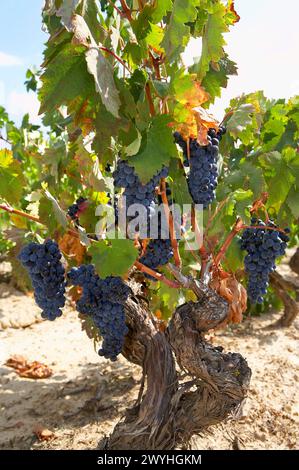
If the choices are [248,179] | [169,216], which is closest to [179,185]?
[169,216]

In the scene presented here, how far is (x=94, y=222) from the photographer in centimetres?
286

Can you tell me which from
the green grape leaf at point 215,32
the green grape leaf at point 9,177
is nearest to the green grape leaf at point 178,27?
the green grape leaf at point 215,32

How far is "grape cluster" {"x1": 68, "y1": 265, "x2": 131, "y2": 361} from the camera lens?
2.64 metres

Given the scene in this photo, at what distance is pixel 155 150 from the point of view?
197 cm

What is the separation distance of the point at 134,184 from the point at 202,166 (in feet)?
1.25

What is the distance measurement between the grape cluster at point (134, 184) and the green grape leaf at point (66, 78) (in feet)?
1.27

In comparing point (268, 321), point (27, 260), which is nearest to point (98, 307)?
point (27, 260)

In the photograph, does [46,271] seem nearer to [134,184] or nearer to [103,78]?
[134,184]

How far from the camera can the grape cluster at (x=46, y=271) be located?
2.56 metres

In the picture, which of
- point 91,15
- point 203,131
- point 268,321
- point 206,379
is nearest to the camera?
point 91,15

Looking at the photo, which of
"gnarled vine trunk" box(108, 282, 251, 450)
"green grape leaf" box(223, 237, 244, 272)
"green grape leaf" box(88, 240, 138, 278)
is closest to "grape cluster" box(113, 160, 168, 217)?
"green grape leaf" box(88, 240, 138, 278)

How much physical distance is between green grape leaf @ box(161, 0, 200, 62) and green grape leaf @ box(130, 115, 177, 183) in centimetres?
27

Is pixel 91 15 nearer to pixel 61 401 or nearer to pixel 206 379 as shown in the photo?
pixel 206 379

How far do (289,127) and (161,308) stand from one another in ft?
6.61
